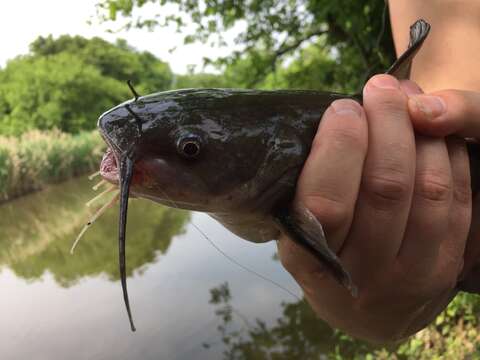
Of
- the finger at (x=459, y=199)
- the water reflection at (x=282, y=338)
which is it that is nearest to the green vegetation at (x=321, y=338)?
the water reflection at (x=282, y=338)

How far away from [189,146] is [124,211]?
226 millimetres

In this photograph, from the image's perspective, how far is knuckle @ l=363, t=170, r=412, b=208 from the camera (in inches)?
43.3

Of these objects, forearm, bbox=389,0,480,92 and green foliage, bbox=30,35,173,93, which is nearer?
forearm, bbox=389,0,480,92

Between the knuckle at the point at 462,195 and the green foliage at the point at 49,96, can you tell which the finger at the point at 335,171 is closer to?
the knuckle at the point at 462,195

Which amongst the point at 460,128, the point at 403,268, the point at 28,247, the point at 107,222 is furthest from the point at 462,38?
the point at 107,222

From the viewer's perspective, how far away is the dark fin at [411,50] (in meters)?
1.16

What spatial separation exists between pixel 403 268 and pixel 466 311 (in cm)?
305

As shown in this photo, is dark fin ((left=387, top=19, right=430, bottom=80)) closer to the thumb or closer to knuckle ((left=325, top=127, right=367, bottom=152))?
the thumb

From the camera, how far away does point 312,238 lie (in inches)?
39.5

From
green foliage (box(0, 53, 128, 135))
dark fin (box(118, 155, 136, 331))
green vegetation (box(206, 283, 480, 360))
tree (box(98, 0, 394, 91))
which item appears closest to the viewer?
dark fin (box(118, 155, 136, 331))

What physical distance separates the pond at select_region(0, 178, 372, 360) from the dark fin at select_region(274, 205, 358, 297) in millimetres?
3443

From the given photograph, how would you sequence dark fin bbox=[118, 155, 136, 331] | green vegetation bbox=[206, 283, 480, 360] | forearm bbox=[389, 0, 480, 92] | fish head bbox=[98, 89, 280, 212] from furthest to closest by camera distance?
1. green vegetation bbox=[206, 283, 480, 360]
2. forearm bbox=[389, 0, 480, 92]
3. fish head bbox=[98, 89, 280, 212]
4. dark fin bbox=[118, 155, 136, 331]

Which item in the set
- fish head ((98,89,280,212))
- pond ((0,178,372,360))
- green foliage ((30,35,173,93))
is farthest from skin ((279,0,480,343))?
green foliage ((30,35,173,93))

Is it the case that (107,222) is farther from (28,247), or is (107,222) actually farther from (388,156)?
(388,156)
